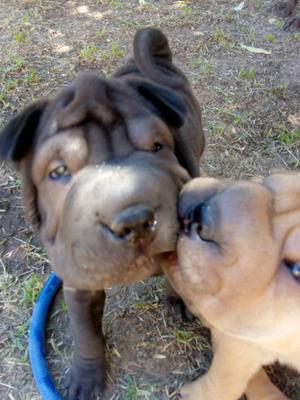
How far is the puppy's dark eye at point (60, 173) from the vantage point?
7.95 feet

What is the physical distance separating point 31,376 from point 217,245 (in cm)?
149

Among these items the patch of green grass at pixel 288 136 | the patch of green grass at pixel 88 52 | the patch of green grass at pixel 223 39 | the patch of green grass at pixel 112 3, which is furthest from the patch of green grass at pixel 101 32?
the patch of green grass at pixel 288 136

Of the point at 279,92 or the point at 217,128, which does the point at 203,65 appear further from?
the point at 217,128

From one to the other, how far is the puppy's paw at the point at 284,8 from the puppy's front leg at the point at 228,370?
4.06m

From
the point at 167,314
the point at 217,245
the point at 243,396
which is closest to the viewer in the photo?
the point at 217,245

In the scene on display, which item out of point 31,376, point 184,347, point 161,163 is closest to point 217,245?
point 161,163

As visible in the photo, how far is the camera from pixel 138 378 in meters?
3.16

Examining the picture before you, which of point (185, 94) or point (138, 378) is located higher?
point (185, 94)

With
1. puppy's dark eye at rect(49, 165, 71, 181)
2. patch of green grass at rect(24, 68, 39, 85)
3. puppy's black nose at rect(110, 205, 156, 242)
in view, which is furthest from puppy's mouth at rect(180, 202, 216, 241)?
patch of green grass at rect(24, 68, 39, 85)

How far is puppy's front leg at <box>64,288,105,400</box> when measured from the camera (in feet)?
9.23

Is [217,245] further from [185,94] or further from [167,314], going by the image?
[185,94]

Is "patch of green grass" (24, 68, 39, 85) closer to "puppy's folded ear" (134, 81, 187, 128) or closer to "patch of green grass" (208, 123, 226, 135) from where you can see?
"patch of green grass" (208, 123, 226, 135)

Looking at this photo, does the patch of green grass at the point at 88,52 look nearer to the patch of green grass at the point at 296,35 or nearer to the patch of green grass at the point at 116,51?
the patch of green grass at the point at 116,51

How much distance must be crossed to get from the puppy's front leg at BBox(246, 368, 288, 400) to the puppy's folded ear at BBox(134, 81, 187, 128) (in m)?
1.31
